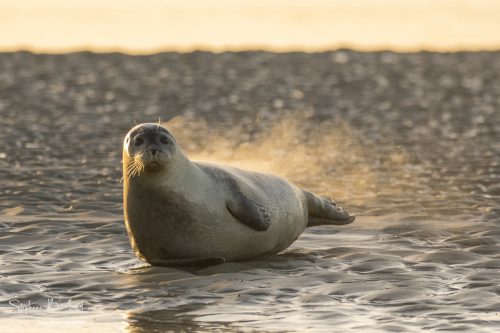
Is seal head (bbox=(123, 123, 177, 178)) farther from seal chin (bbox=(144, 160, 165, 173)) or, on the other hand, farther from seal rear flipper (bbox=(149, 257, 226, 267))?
seal rear flipper (bbox=(149, 257, 226, 267))

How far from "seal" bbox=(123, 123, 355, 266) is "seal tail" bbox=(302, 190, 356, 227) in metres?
1.31

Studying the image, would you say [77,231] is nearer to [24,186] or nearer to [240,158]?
[24,186]

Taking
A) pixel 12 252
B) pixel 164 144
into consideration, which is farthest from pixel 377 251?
pixel 12 252

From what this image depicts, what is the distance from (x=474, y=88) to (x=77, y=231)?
75.4ft

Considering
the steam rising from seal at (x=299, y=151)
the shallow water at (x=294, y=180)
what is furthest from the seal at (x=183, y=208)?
the steam rising from seal at (x=299, y=151)

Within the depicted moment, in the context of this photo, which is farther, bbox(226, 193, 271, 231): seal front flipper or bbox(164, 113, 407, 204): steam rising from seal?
bbox(164, 113, 407, 204): steam rising from seal

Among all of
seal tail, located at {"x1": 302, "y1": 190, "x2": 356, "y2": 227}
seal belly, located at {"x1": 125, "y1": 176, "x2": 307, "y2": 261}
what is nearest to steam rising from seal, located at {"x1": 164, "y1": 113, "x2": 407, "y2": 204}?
seal tail, located at {"x1": 302, "y1": 190, "x2": 356, "y2": 227}

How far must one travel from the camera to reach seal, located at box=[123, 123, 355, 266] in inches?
417

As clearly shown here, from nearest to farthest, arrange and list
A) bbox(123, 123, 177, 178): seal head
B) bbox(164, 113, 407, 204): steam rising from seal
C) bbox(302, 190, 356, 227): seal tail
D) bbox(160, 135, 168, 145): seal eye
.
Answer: bbox(123, 123, 177, 178): seal head
bbox(160, 135, 168, 145): seal eye
bbox(302, 190, 356, 227): seal tail
bbox(164, 113, 407, 204): steam rising from seal

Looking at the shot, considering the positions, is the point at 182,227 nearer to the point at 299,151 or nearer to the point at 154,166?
the point at 154,166

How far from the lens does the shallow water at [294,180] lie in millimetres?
9406

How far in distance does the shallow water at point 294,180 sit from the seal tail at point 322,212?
0.61 feet

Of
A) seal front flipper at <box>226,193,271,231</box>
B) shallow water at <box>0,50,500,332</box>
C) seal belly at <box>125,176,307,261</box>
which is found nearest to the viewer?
shallow water at <box>0,50,500,332</box>

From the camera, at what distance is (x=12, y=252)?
11.9 m
